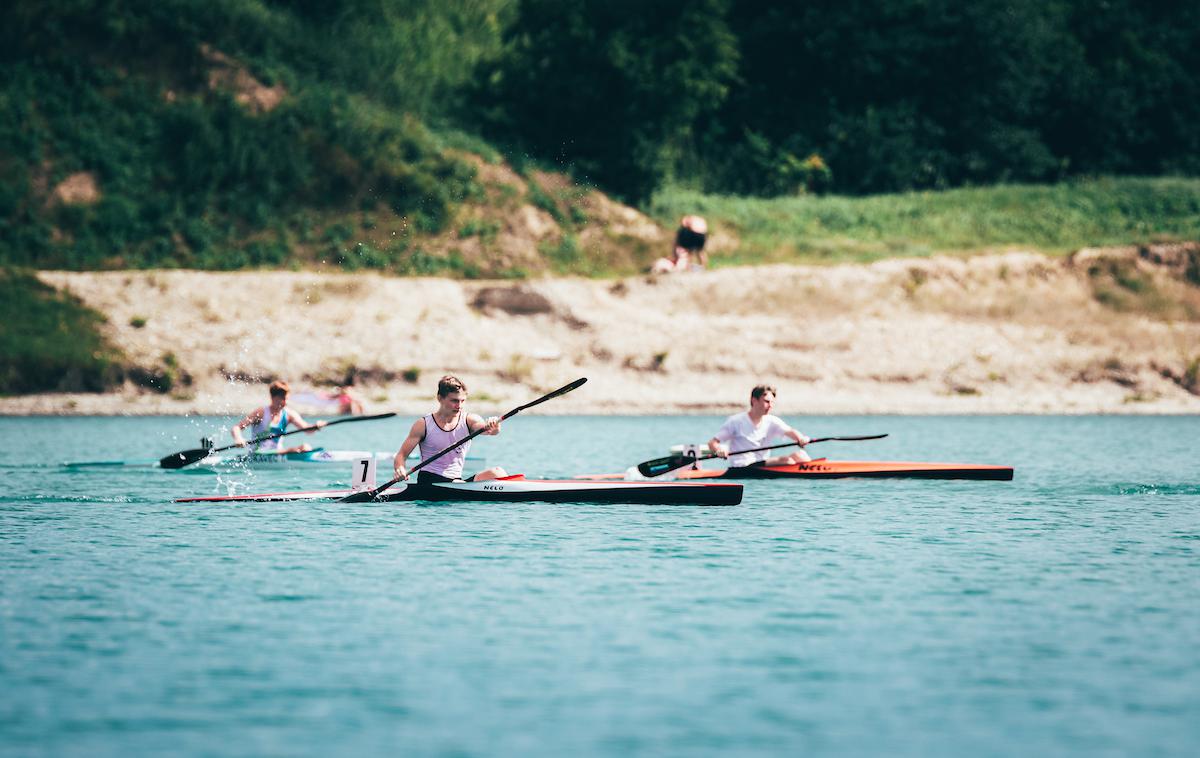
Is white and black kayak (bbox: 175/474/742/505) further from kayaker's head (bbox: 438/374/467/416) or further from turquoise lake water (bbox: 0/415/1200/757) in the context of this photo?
kayaker's head (bbox: 438/374/467/416)

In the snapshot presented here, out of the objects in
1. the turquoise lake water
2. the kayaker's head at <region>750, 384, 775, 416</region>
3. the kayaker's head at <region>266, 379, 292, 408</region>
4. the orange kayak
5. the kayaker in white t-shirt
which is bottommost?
the turquoise lake water

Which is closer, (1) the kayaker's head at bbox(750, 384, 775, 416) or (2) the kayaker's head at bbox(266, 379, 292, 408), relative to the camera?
(1) the kayaker's head at bbox(750, 384, 775, 416)

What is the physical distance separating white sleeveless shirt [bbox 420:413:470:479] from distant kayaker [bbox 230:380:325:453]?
16.7 feet

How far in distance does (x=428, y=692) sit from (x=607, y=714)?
3.56ft

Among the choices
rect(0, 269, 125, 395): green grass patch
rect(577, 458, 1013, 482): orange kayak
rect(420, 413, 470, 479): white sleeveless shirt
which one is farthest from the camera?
rect(0, 269, 125, 395): green grass patch

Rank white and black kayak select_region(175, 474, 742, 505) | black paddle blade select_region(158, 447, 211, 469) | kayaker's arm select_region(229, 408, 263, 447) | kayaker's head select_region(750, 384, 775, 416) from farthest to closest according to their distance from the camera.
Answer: kayaker's arm select_region(229, 408, 263, 447)
black paddle blade select_region(158, 447, 211, 469)
kayaker's head select_region(750, 384, 775, 416)
white and black kayak select_region(175, 474, 742, 505)

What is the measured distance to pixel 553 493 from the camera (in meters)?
17.0

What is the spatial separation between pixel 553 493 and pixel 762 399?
9.63 ft

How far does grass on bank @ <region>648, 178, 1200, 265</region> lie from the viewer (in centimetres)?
4562

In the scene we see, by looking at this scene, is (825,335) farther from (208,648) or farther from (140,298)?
(208,648)

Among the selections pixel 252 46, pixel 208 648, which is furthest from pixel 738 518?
pixel 252 46

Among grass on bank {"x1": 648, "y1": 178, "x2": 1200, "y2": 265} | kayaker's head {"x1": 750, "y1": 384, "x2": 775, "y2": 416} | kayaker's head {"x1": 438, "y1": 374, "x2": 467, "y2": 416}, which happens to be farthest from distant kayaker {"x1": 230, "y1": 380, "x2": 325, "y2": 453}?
grass on bank {"x1": 648, "y1": 178, "x2": 1200, "y2": 265}

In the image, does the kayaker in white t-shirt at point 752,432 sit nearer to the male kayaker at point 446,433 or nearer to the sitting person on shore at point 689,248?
the male kayaker at point 446,433

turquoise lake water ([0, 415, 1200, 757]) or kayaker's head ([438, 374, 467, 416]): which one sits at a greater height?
kayaker's head ([438, 374, 467, 416])
